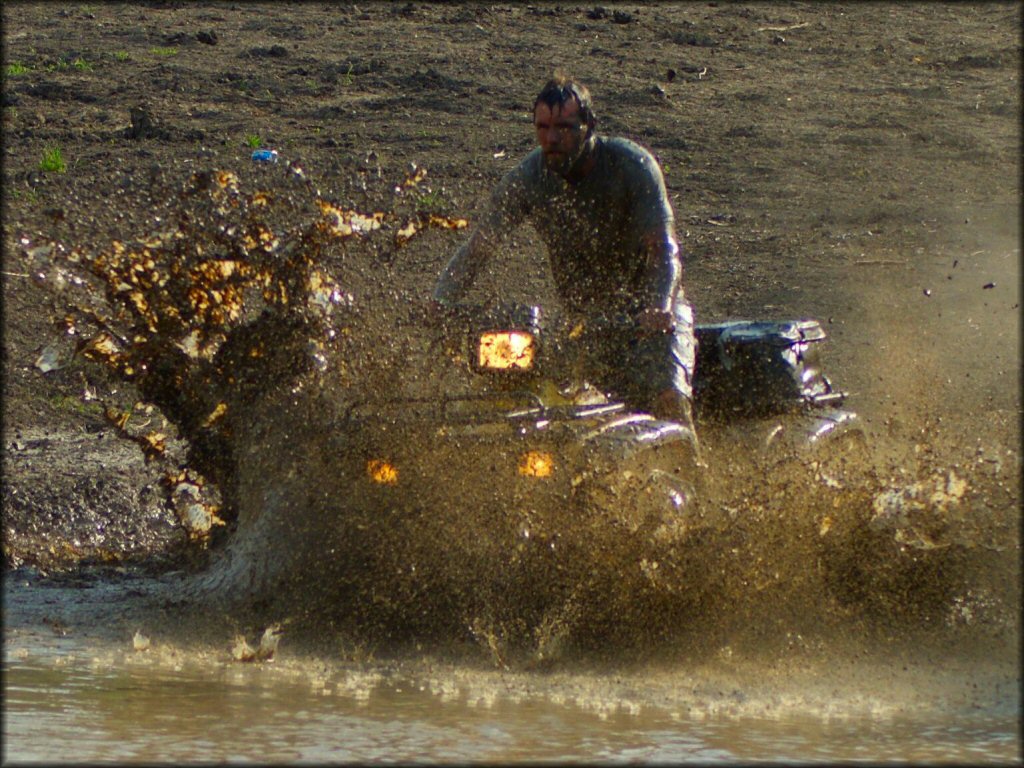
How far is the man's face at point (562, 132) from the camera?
7094 mm

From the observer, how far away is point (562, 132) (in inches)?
280

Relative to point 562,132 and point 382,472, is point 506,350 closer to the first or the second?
point 382,472

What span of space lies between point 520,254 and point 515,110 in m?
3.97

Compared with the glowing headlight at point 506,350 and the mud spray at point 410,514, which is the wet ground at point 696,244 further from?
the glowing headlight at point 506,350

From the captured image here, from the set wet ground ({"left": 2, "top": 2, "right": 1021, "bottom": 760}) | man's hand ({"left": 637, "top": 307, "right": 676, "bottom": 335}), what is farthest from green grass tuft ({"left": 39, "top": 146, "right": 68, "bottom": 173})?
man's hand ({"left": 637, "top": 307, "right": 676, "bottom": 335})

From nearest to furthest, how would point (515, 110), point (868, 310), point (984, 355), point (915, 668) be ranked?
1. point (915, 668)
2. point (984, 355)
3. point (868, 310)
4. point (515, 110)

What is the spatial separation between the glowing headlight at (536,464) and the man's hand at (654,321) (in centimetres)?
68

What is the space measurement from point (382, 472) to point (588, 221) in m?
1.44

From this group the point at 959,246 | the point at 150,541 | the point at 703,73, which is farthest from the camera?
the point at 703,73

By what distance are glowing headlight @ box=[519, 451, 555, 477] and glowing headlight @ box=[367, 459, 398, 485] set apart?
46 centimetres

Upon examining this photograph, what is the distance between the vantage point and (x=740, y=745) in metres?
5.44

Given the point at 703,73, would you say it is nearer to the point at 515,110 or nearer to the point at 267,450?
the point at 515,110

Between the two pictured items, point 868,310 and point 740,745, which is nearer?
point 740,745

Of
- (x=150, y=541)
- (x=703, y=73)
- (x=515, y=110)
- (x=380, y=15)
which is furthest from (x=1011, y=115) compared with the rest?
(x=150, y=541)
